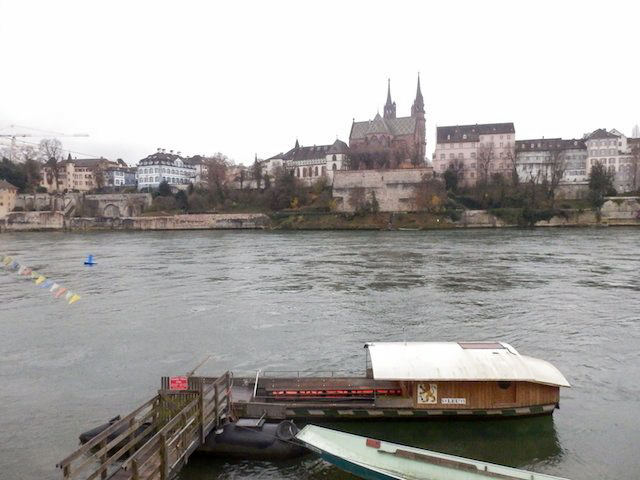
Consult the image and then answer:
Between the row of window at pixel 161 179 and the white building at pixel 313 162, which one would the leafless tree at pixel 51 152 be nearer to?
the row of window at pixel 161 179

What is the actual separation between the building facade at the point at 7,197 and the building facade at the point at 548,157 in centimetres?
8961

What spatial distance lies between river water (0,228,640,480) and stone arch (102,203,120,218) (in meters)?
54.5

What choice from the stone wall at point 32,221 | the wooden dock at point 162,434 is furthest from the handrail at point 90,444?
the stone wall at point 32,221

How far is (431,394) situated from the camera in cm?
1207

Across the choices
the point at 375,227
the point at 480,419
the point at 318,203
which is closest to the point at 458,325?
the point at 480,419

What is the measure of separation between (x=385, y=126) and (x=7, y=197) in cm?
6959

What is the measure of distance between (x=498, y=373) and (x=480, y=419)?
4.17 ft

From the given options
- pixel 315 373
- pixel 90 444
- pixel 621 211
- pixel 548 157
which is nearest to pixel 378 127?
pixel 548 157

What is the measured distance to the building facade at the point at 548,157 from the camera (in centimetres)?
9475

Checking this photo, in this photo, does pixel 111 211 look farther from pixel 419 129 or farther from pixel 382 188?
pixel 419 129

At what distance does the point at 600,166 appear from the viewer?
80375mm

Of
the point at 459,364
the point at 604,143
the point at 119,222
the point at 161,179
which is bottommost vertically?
the point at 459,364

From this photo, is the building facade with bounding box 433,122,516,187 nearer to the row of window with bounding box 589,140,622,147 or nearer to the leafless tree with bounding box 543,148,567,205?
the leafless tree with bounding box 543,148,567,205

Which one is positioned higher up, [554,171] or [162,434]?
[554,171]
